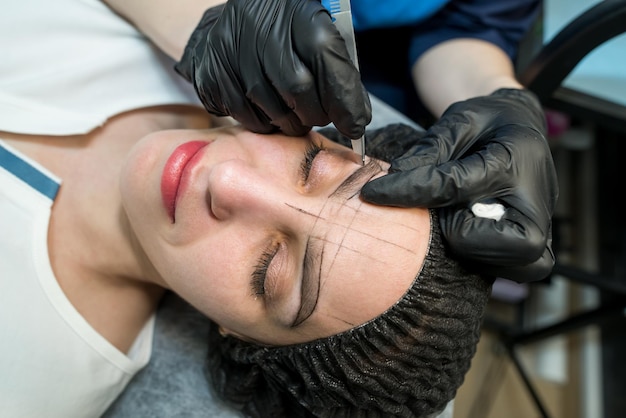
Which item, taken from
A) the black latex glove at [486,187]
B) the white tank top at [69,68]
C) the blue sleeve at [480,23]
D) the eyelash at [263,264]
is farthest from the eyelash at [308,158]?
the blue sleeve at [480,23]

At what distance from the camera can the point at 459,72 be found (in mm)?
1391

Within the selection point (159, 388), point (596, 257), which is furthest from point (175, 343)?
point (596, 257)

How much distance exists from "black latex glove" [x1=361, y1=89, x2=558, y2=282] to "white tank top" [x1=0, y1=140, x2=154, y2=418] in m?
0.66

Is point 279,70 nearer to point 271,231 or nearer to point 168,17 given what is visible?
point 271,231

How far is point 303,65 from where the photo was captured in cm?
90

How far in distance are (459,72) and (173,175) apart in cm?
81

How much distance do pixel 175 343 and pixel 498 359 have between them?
4.81ft

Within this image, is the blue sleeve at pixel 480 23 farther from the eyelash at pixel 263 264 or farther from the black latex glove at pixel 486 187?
the eyelash at pixel 263 264

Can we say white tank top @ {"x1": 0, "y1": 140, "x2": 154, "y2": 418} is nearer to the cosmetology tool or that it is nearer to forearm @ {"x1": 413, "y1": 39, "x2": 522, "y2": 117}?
the cosmetology tool

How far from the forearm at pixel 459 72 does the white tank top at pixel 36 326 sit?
934mm

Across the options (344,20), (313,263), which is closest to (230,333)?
(313,263)

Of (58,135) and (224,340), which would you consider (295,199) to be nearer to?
(224,340)

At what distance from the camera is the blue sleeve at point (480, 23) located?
1.43 metres

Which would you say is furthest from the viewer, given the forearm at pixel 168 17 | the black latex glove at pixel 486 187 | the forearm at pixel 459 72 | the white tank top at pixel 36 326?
the forearm at pixel 459 72
